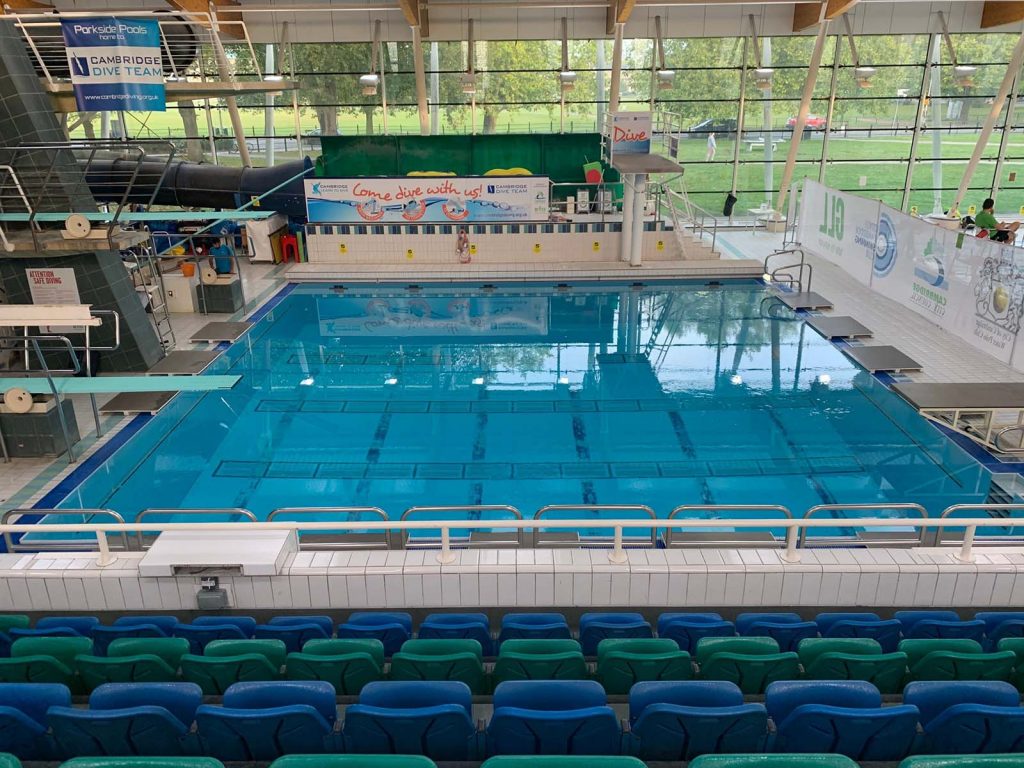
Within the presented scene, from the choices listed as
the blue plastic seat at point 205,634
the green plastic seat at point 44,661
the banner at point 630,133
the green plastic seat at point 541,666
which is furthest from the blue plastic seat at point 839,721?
the banner at point 630,133

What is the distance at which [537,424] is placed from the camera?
392 inches

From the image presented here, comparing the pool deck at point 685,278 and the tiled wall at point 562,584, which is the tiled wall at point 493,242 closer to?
the pool deck at point 685,278

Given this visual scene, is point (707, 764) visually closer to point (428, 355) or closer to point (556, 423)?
point (556, 423)

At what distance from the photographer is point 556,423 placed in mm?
10008

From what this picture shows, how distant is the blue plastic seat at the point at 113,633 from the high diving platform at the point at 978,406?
824 centimetres

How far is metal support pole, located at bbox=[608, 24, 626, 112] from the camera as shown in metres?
18.8

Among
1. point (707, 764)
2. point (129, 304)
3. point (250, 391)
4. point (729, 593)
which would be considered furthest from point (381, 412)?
point (707, 764)

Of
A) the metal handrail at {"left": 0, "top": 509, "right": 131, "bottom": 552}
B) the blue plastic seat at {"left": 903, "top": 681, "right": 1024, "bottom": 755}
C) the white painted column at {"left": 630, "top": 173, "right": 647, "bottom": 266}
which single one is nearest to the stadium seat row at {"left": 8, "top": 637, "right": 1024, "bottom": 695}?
the blue plastic seat at {"left": 903, "top": 681, "right": 1024, "bottom": 755}

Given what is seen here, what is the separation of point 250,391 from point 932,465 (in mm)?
9104

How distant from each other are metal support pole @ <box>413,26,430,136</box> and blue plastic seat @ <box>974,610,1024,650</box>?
58.7 ft

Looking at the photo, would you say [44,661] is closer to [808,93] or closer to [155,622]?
[155,622]

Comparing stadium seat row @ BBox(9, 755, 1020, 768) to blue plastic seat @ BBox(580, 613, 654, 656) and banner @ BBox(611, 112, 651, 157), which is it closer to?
blue plastic seat @ BBox(580, 613, 654, 656)

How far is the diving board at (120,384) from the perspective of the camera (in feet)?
23.8

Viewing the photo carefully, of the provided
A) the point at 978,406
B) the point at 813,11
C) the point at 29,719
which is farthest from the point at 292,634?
the point at 813,11
